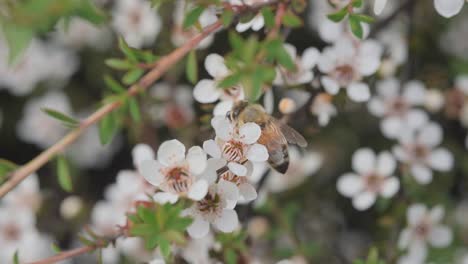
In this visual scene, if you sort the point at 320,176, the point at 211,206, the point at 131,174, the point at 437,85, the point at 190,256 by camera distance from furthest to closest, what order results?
the point at 320,176, the point at 437,85, the point at 131,174, the point at 190,256, the point at 211,206

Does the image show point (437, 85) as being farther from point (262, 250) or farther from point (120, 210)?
point (120, 210)

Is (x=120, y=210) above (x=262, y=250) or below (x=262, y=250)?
above

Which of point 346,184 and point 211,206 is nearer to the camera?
point 211,206

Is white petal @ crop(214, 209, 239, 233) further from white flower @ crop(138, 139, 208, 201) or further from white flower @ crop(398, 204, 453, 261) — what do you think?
white flower @ crop(398, 204, 453, 261)

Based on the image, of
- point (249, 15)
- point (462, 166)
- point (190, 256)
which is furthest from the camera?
point (462, 166)

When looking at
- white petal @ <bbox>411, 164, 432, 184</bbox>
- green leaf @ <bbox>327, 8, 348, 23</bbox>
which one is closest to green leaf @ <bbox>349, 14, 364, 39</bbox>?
green leaf @ <bbox>327, 8, 348, 23</bbox>

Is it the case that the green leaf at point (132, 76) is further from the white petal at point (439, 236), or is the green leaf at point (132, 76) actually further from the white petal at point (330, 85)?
the white petal at point (439, 236)

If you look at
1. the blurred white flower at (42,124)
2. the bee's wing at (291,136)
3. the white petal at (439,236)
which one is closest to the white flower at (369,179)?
the white petal at (439,236)

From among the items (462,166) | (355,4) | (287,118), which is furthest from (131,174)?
(462,166)

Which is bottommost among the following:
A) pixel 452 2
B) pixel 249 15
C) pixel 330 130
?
pixel 330 130
